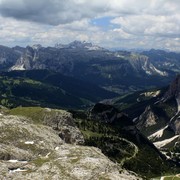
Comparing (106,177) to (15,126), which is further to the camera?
(15,126)

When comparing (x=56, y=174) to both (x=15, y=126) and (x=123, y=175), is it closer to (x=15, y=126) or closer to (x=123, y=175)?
(x=123, y=175)

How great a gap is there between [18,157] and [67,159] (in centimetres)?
2360

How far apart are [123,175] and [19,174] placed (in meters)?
38.2

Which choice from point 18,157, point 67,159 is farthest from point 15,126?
point 67,159

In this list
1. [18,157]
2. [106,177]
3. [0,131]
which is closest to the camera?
[106,177]

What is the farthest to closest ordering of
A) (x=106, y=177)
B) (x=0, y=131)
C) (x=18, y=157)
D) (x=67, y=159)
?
(x=0, y=131) → (x=18, y=157) → (x=67, y=159) → (x=106, y=177)

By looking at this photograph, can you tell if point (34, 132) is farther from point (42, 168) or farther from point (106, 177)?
point (106, 177)

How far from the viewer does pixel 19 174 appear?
14038cm

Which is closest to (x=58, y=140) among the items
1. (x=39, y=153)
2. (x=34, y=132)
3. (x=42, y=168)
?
(x=34, y=132)

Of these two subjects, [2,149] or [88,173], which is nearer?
[88,173]

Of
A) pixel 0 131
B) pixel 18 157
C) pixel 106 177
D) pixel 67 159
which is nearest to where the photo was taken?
pixel 106 177

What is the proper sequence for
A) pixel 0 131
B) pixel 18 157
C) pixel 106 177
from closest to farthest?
pixel 106 177 < pixel 18 157 < pixel 0 131

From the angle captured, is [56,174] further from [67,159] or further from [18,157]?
[18,157]

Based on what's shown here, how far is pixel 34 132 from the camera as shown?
196 metres
